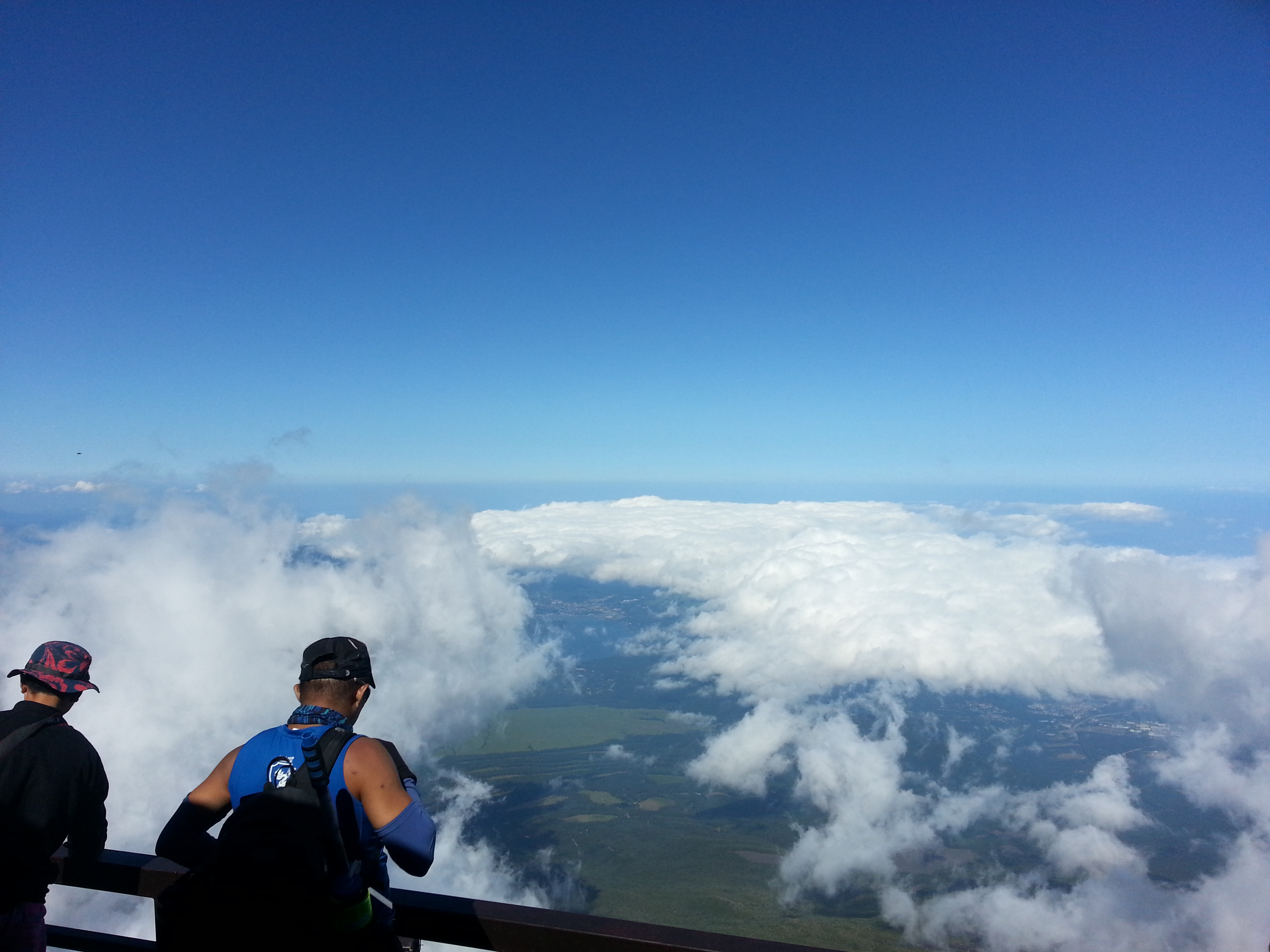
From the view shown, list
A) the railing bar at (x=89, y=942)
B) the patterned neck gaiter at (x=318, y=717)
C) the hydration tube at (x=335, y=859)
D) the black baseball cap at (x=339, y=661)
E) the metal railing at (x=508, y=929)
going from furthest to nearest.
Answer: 1. the railing bar at (x=89, y=942)
2. the black baseball cap at (x=339, y=661)
3. the patterned neck gaiter at (x=318, y=717)
4. the metal railing at (x=508, y=929)
5. the hydration tube at (x=335, y=859)

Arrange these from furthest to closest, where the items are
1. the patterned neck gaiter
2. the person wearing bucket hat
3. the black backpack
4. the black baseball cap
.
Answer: the person wearing bucket hat, the black baseball cap, the patterned neck gaiter, the black backpack

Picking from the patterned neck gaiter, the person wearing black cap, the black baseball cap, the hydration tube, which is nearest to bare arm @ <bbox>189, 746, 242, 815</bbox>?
the person wearing black cap

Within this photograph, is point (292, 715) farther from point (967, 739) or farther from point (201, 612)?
point (201, 612)

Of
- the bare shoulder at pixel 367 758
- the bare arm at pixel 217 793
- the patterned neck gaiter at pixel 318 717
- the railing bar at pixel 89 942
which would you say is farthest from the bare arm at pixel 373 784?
the railing bar at pixel 89 942

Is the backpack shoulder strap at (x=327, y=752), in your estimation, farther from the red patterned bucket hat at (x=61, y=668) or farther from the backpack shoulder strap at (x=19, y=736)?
the red patterned bucket hat at (x=61, y=668)

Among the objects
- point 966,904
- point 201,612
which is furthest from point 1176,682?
point 201,612

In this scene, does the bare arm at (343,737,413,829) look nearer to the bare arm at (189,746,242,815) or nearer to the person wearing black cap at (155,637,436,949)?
the person wearing black cap at (155,637,436,949)
